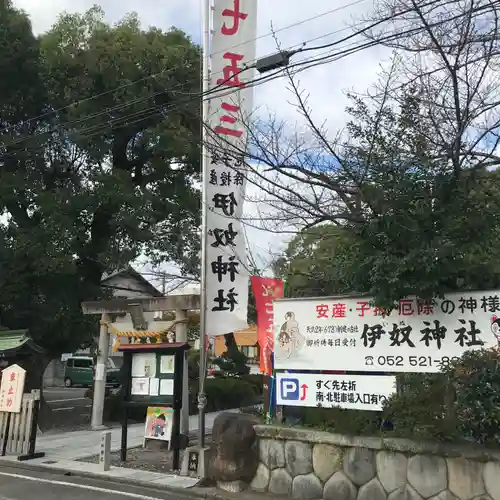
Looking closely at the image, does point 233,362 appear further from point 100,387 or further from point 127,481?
point 127,481

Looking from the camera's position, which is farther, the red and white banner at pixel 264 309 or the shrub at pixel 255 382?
the shrub at pixel 255 382

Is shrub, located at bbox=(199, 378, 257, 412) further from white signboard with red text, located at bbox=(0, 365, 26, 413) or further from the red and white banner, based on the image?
the red and white banner

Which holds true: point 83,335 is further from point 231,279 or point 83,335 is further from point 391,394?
point 391,394

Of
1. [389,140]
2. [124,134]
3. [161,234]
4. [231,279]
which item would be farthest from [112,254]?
[389,140]

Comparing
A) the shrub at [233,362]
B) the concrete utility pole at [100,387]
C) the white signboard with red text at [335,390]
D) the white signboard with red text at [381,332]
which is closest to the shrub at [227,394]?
the shrub at [233,362]

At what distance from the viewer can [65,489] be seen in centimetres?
849

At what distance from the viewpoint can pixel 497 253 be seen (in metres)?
7.09

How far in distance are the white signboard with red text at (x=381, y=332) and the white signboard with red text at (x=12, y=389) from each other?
5.76 m

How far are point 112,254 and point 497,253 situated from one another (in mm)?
11712

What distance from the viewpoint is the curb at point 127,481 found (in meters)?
7.73

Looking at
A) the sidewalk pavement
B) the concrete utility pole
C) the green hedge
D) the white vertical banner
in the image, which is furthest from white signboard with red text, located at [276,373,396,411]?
the green hedge

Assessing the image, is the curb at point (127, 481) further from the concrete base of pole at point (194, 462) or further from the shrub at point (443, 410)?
the shrub at point (443, 410)

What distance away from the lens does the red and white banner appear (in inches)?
379

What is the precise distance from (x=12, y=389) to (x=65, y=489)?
3.46 metres
